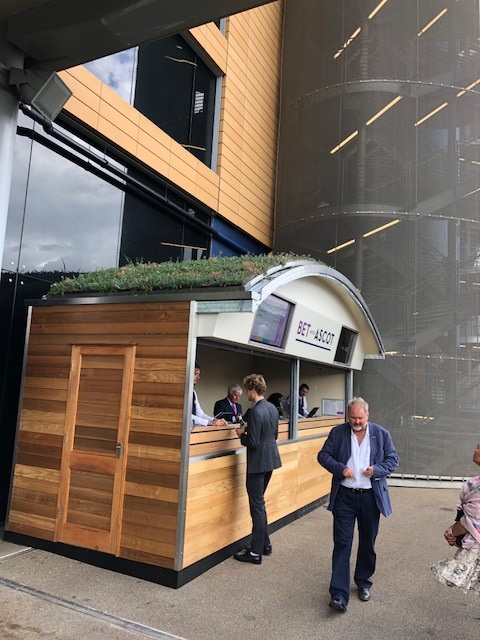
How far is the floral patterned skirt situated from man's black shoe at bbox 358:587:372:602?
1.26 meters

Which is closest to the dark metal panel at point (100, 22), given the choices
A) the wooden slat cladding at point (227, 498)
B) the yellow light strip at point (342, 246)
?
the wooden slat cladding at point (227, 498)

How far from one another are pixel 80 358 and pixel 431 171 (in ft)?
28.9

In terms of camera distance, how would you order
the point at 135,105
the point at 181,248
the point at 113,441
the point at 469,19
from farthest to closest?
the point at 469,19 → the point at 181,248 → the point at 135,105 → the point at 113,441

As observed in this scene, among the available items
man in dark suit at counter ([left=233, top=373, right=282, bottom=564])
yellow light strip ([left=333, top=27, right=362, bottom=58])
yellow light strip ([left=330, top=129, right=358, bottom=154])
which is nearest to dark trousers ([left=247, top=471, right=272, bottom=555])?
man in dark suit at counter ([left=233, top=373, right=282, bottom=564])

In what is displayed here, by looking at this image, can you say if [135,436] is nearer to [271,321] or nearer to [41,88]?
[271,321]

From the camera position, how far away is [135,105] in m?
8.47

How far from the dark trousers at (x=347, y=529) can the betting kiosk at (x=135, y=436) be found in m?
1.29

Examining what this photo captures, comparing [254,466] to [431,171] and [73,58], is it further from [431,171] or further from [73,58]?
[431,171]

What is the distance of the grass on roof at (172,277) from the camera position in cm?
497

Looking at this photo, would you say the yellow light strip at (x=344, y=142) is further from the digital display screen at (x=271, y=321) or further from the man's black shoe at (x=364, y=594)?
the man's black shoe at (x=364, y=594)

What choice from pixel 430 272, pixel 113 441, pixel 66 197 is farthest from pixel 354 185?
pixel 113 441

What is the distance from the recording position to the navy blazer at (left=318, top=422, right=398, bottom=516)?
430 cm

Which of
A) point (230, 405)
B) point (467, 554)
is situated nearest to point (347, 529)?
point (467, 554)

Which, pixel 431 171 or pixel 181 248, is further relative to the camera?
pixel 431 171
